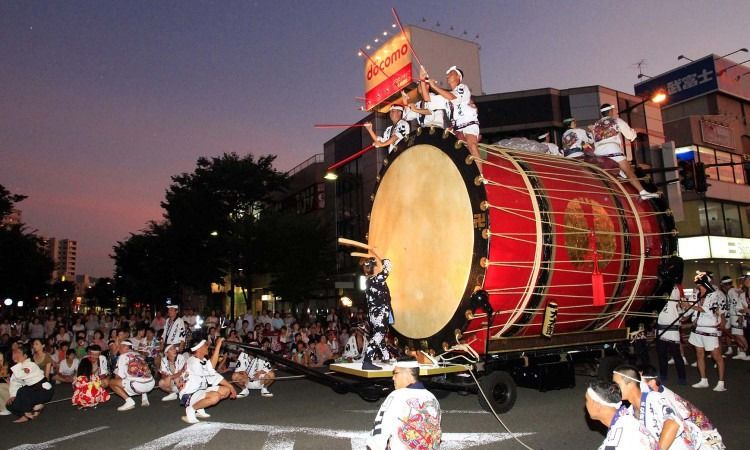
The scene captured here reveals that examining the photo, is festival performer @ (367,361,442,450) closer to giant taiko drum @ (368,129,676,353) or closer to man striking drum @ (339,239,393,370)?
giant taiko drum @ (368,129,676,353)

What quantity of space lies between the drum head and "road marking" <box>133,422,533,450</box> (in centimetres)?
144

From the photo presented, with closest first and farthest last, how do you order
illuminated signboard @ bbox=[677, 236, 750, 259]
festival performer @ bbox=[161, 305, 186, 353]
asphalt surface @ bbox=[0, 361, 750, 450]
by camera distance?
asphalt surface @ bbox=[0, 361, 750, 450], festival performer @ bbox=[161, 305, 186, 353], illuminated signboard @ bbox=[677, 236, 750, 259]

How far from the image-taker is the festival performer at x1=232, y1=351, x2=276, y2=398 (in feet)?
31.4

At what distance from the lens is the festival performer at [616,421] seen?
2895 mm

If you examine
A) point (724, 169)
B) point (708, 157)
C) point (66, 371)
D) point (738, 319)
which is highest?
point (708, 157)

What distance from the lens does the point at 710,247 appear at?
2766 cm

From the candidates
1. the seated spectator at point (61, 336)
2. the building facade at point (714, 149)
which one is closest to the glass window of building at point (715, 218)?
the building facade at point (714, 149)

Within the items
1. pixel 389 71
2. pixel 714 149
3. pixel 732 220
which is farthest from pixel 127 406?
pixel 714 149

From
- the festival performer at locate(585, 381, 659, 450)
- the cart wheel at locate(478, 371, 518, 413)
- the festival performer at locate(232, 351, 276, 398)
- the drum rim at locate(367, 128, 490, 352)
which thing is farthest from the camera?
the festival performer at locate(232, 351, 276, 398)

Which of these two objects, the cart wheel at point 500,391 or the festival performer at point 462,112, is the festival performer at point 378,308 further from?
the festival performer at point 462,112

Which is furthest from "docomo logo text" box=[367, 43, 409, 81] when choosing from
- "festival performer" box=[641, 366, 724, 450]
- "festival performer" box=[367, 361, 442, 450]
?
"festival performer" box=[367, 361, 442, 450]

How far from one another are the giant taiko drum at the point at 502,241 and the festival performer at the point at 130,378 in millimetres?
4594

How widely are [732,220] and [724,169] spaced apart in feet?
10.1

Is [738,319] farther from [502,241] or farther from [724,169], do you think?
[724,169]
